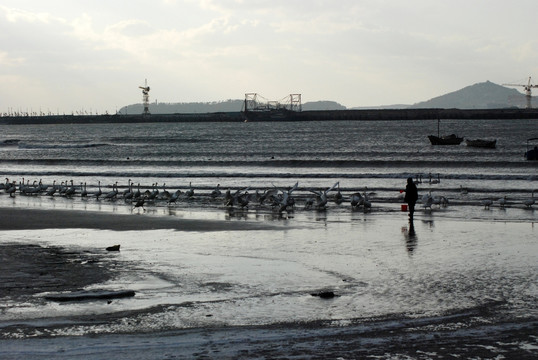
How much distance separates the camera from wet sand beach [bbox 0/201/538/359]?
8086 mm

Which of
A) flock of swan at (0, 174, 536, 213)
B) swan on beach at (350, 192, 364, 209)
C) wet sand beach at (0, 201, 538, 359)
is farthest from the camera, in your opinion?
swan on beach at (350, 192, 364, 209)

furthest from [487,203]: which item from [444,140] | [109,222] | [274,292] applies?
[444,140]

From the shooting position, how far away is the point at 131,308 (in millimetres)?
9633

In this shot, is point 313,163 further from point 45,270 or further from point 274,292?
point 274,292

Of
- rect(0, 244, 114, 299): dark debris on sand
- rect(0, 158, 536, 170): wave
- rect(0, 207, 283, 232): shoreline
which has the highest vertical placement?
rect(0, 158, 536, 170): wave

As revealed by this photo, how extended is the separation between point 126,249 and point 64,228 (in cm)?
398

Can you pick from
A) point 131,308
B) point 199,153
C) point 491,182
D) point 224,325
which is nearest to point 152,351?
point 224,325

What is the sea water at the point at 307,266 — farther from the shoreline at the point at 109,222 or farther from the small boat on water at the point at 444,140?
the small boat on water at the point at 444,140

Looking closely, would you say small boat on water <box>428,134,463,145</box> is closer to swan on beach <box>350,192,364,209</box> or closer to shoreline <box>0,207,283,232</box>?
swan on beach <box>350,192,364,209</box>

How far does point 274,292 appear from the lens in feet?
34.6

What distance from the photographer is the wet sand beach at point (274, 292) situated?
26.5 ft

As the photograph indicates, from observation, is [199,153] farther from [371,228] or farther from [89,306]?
[89,306]

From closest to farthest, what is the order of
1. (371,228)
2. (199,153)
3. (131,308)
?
(131,308)
(371,228)
(199,153)

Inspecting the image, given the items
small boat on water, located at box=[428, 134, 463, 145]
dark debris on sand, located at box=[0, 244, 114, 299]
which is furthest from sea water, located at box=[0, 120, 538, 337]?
small boat on water, located at box=[428, 134, 463, 145]
